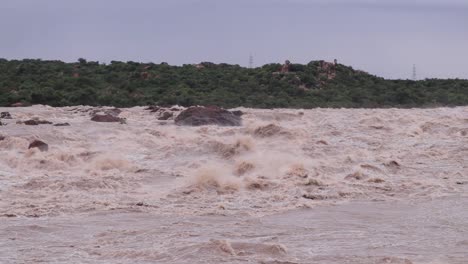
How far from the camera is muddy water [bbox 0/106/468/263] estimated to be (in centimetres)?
681

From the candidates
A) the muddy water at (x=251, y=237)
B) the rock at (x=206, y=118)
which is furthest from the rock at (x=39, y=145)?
the rock at (x=206, y=118)

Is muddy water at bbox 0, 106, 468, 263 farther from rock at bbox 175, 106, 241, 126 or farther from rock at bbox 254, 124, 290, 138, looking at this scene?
rock at bbox 175, 106, 241, 126

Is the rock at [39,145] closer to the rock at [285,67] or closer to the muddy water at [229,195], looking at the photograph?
the muddy water at [229,195]

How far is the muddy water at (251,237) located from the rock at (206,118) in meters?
9.61

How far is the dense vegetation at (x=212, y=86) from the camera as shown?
2923 cm

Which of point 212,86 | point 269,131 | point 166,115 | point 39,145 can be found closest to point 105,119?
point 166,115

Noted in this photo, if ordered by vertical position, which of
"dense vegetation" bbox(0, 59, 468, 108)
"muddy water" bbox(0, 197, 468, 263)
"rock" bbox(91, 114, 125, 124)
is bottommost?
"muddy water" bbox(0, 197, 468, 263)

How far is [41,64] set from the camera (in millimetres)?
39031

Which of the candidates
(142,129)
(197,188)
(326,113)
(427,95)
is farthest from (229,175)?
(427,95)

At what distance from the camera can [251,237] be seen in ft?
24.0

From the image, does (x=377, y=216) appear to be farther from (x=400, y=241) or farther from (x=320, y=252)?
(x=320, y=252)

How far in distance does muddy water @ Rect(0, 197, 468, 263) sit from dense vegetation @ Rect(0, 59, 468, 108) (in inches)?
773

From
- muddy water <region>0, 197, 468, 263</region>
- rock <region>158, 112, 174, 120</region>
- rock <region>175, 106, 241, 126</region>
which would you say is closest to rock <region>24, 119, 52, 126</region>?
rock <region>175, 106, 241, 126</region>

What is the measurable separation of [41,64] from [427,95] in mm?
19789
